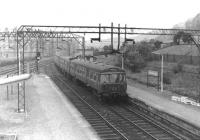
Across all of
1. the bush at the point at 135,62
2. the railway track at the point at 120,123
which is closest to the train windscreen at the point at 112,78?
the railway track at the point at 120,123

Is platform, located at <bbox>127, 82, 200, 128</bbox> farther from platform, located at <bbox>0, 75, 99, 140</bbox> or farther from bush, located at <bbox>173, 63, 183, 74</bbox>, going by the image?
bush, located at <bbox>173, 63, 183, 74</bbox>

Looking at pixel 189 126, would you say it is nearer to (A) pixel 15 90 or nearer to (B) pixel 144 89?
(B) pixel 144 89

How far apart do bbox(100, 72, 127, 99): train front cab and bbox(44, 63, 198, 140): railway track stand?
0.88m

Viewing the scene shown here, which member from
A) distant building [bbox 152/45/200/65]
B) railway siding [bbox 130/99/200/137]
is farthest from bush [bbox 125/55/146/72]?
railway siding [bbox 130/99/200/137]

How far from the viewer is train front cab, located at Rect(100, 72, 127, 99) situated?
75.0 ft

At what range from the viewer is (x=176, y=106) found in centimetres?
2117

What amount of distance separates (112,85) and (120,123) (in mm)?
5311

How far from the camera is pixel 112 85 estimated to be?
75.4 feet

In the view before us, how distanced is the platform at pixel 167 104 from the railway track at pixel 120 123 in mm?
1323

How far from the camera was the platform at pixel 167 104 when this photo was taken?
17.9 meters

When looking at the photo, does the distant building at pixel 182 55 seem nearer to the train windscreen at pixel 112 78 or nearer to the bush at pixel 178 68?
the bush at pixel 178 68

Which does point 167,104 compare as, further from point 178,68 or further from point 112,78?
point 178,68

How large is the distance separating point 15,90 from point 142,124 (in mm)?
17806

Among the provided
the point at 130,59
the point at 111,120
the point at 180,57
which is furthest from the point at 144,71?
the point at 111,120
